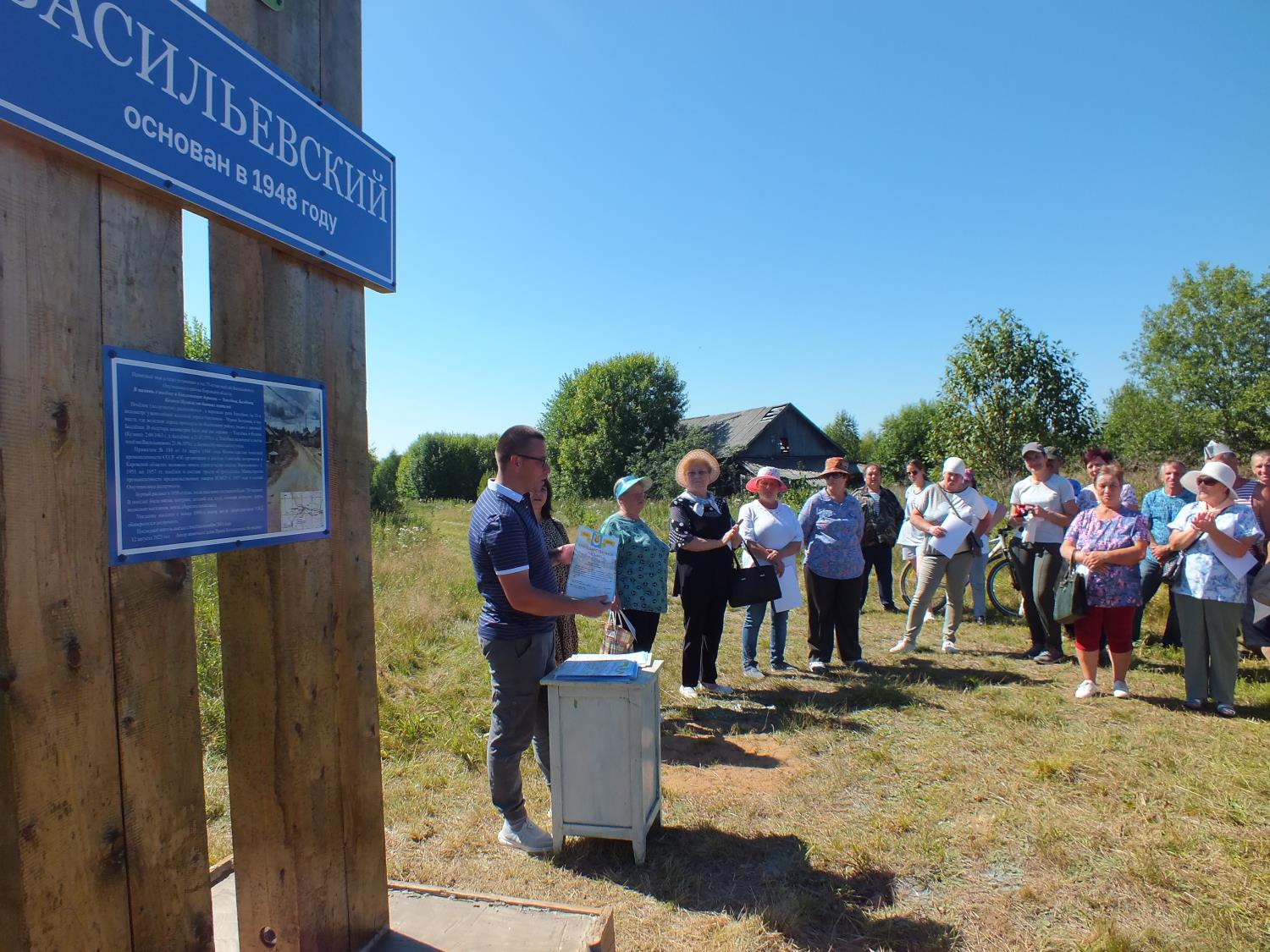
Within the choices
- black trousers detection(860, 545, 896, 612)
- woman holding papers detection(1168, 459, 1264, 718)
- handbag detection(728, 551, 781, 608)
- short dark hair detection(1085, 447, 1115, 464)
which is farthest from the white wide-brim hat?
black trousers detection(860, 545, 896, 612)

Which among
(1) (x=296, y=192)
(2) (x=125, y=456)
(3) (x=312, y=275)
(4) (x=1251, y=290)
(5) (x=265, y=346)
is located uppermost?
(4) (x=1251, y=290)

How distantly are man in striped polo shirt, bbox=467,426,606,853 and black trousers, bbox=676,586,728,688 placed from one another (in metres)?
2.21

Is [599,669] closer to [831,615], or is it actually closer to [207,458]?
[207,458]

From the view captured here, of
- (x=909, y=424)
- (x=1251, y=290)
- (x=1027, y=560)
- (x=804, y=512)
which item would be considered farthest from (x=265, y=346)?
(x=909, y=424)

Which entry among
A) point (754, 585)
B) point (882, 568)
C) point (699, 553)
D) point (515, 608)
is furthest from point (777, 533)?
point (515, 608)

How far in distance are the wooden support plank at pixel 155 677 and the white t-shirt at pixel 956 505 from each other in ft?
21.4

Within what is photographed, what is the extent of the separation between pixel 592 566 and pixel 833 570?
3368 millimetres

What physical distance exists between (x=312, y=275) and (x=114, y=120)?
0.65m

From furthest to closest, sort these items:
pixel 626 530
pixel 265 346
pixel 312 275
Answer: pixel 626 530 < pixel 312 275 < pixel 265 346

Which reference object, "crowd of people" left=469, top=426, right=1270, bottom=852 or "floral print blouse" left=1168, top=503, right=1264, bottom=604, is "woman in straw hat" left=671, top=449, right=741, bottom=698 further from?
"floral print blouse" left=1168, top=503, right=1264, bottom=604

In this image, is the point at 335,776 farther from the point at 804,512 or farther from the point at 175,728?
the point at 804,512

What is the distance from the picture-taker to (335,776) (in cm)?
200

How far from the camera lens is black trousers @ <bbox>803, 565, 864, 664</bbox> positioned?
21.2 feet

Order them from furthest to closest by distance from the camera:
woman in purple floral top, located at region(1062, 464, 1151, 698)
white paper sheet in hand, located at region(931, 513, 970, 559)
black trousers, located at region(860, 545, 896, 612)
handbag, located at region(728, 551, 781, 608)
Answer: black trousers, located at region(860, 545, 896, 612), white paper sheet in hand, located at region(931, 513, 970, 559), handbag, located at region(728, 551, 781, 608), woman in purple floral top, located at region(1062, 464, 1151, 698)
